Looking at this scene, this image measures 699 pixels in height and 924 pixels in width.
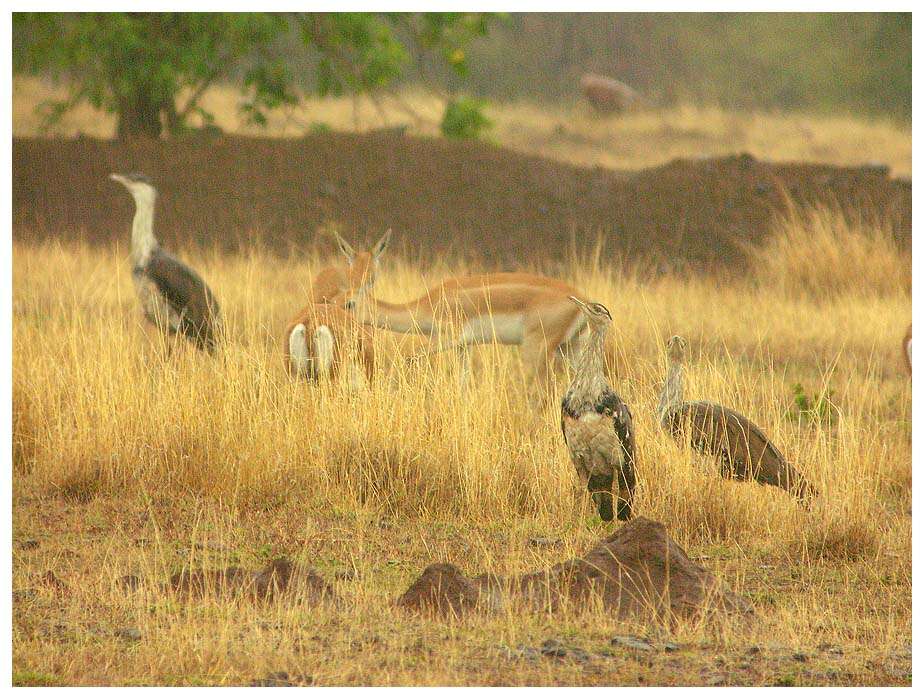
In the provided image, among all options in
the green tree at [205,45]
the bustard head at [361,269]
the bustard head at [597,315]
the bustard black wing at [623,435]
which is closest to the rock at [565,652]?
the bustard black wing at [623,435]

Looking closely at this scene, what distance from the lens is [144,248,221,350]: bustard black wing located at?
8961 mm

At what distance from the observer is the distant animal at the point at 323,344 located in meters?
7.38

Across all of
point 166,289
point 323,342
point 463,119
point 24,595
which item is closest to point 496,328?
point 323,342

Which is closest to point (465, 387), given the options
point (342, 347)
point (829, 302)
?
point (342, 347)

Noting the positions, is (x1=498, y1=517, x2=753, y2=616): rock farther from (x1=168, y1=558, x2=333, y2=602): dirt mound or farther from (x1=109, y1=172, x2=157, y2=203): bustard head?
(x1=109, y1=172, x2=157, y2=203): bustard head

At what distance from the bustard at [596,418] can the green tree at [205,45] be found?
1019cm

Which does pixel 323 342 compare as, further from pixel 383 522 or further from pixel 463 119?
pixel 463 119

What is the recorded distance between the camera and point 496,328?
838 centimetres

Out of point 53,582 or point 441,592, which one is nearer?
point 441,592

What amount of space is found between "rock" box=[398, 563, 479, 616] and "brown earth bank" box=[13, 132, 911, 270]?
9702mm

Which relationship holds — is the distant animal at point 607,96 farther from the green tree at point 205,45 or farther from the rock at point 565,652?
the rock at point 565,652

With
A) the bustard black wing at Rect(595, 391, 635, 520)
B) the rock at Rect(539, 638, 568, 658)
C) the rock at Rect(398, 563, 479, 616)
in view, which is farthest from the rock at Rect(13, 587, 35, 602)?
the bustard black wing at Rect(595, 391, 635, 520)

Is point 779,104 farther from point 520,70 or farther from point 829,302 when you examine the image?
point 829,302

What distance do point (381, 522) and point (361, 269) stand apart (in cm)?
241
